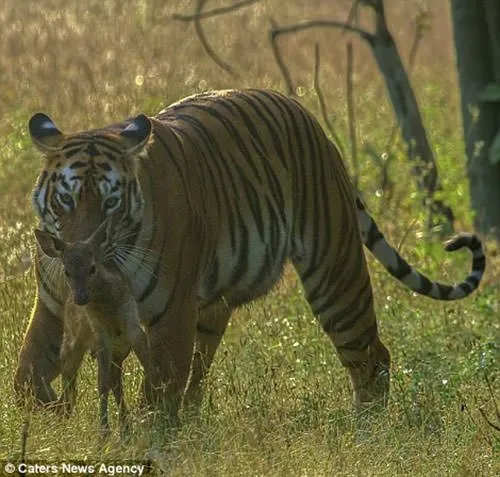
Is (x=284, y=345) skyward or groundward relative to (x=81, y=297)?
groundward

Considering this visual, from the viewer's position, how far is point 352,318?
730 cm

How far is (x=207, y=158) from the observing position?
6656 mm

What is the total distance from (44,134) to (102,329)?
0.76 metres

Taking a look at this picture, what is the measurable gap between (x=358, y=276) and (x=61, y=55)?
25.8 ft

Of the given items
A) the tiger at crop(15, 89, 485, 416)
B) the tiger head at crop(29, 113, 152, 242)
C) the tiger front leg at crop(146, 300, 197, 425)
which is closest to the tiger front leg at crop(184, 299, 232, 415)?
the tiger at crop(15, 89, 485, 416)

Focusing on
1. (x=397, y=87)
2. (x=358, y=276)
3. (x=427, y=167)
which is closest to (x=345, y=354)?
(x=358, y=276)

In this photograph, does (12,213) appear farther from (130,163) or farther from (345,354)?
(130,163)

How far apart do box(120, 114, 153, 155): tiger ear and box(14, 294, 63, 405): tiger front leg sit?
645 millimetres

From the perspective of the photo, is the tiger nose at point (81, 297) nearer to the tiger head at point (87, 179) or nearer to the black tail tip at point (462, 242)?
the tiger head at point (87, 179)

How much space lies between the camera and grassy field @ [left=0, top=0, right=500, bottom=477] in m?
5.63

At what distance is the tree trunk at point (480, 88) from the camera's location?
34.7 feet

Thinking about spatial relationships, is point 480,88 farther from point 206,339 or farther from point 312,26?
point 206,339

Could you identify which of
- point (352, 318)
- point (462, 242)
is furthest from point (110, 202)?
point (462, 242)

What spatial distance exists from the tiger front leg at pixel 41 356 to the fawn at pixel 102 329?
0.29 feet
